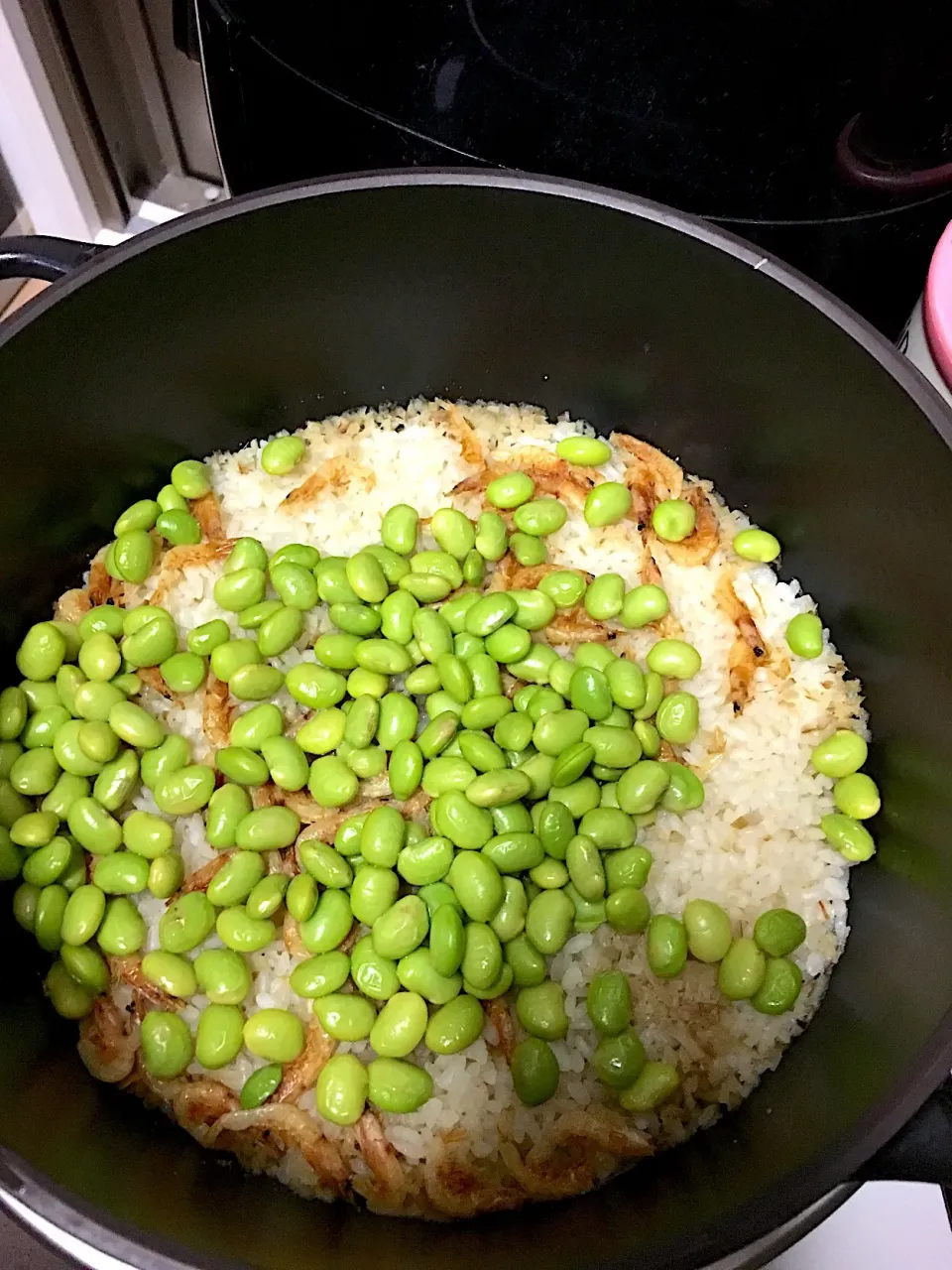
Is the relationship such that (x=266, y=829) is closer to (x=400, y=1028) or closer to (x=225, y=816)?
(x=225, y=816)

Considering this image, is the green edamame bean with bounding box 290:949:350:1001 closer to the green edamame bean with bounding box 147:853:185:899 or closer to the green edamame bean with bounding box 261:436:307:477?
the green edamame bean with bounding box 147:853:185:899

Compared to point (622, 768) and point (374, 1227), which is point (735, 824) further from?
point (374, 1227)

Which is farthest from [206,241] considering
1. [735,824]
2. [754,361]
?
[735,824]

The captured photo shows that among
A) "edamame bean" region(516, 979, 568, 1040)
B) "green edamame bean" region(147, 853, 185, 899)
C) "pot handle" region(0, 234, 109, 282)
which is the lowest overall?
"edamame bean" region(516, 979, 568, 1040)

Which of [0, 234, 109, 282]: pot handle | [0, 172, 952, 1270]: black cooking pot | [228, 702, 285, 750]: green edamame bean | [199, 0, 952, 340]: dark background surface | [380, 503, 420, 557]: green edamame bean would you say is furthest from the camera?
[380, 503, 420, 557]: green edamame bean

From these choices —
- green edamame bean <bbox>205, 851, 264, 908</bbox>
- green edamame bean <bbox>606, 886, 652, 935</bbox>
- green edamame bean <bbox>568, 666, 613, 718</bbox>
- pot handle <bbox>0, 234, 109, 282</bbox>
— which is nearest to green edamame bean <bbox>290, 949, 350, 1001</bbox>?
green edamame bean <bbox>205, 851, 264, 908</bbox>

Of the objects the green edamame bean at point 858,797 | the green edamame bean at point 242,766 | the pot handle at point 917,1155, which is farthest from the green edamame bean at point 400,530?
the pot handle at point 917,1155

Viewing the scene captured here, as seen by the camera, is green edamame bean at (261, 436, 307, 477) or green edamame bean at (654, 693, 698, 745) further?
green edamame bean at (261, 436, 307, 477)
